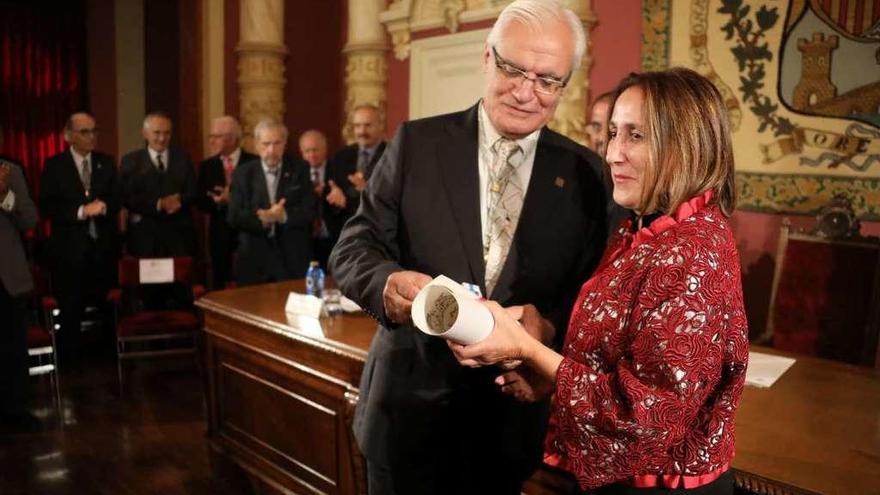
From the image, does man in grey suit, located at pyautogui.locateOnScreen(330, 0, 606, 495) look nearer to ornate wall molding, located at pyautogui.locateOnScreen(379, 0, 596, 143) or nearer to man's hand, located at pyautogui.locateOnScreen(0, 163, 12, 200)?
man's hand, located at pyautogui.locateOnScreen(0, 163, 12, 200)

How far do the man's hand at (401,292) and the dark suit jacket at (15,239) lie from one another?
115 inches

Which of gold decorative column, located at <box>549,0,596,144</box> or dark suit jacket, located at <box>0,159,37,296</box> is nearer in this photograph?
dark suit jacket, located at <box>0,159,37,296</box>

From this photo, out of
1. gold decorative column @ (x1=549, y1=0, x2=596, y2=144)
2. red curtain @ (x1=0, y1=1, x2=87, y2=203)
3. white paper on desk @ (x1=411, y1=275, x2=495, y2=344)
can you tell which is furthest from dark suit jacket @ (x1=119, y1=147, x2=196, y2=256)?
white paper on desk @ (x1=411, y1=275, x2=495, y2=344)

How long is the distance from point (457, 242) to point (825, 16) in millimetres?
3219

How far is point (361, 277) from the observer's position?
1.42m

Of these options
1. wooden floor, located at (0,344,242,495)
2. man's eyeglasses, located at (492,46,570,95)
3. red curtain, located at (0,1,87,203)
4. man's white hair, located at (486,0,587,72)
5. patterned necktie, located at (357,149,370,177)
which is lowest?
wooden floor, located at (0,344,242,495)

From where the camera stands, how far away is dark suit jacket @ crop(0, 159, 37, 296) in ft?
11.5

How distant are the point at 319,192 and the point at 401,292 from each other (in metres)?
3.97

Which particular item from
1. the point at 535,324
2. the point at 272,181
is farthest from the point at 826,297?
the point at 272,181

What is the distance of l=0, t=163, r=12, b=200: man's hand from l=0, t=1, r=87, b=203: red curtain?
439 cm

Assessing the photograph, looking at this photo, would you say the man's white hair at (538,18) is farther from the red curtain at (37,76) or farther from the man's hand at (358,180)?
the red curtain at (37,76)

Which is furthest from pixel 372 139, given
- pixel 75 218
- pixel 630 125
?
pixel 630 125

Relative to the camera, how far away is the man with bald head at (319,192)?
5.06 meters

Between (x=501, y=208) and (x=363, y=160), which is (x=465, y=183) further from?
(x=363, y=160)
